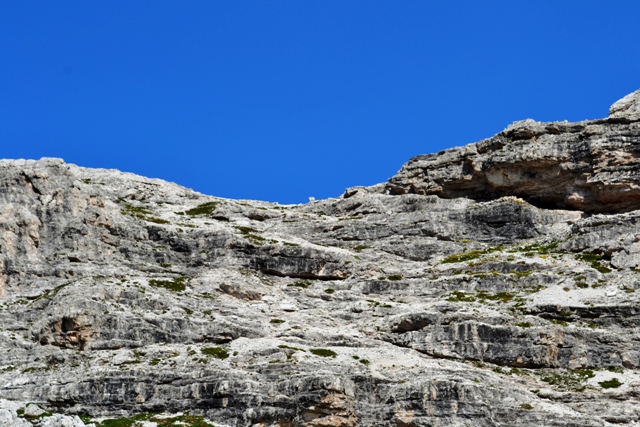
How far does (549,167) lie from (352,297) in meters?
27.8

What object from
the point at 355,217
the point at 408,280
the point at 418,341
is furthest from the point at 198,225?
the point at 418,341

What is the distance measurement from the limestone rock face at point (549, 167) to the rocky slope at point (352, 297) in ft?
0.66

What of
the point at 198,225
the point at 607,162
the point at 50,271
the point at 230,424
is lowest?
the point at 230,424

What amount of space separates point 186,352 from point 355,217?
32.9 m

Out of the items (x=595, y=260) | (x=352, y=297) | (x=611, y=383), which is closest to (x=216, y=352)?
(x=352, y=297)

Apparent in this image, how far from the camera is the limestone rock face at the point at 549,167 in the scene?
315 feet

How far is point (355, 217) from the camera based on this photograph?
100 m

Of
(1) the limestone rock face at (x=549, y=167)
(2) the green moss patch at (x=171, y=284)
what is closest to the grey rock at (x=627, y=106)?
(1) the limestone rock face at (x=549, y=167)

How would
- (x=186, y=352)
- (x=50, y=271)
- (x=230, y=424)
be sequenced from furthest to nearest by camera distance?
(x=50, y=271)
(x=186, y=352)
(x=230, y=424)

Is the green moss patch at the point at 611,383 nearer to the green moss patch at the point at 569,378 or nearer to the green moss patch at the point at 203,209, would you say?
the green moss patch at the point at 569,378

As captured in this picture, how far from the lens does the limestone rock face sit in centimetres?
9600

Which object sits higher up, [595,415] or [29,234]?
[29,234]

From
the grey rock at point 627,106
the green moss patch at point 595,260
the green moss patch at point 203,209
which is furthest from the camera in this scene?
the green moss patch at point 203,209

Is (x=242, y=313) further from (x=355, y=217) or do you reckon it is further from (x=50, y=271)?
(x=355, y=217)
